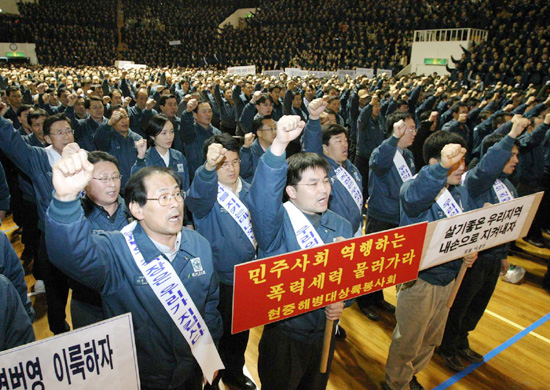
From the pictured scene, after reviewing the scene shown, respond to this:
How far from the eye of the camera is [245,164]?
10.9ft

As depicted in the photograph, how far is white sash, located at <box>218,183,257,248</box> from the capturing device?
2191 mm

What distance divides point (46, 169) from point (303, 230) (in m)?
2.22

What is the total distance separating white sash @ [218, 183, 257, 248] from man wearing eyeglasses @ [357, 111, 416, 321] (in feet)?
4.31

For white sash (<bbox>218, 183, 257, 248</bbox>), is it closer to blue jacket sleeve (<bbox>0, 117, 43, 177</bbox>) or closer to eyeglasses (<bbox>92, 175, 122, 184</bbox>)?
eyeglasses (<bbox>92, 175, 122, 184</bbox>)

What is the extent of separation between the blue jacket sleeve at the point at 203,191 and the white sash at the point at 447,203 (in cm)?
138

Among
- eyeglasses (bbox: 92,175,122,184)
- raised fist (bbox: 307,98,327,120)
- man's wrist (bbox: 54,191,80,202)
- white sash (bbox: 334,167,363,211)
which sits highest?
raised fist (bbox: 307,98,327,120)

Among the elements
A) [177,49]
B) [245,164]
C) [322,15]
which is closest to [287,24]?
[322,15]

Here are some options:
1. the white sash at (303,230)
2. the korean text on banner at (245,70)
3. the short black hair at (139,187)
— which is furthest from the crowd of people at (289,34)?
the short black hair at (139,187)

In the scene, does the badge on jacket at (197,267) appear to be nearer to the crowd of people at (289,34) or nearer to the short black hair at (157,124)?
the short black hair at (157,124)

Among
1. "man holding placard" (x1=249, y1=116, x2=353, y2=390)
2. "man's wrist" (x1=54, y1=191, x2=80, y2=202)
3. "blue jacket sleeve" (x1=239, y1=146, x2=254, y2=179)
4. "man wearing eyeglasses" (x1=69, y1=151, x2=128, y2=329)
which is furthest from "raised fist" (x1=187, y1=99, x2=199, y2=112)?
"man's wrist" (x1=54, y1=191, x2=80, y2=202)

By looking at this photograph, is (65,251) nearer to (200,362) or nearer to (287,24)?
(200,362)

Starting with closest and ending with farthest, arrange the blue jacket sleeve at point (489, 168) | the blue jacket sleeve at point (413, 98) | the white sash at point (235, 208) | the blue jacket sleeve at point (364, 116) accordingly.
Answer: the white sash at point (235, 208) < the blue jacket sleeve at point (489, 168) < the blue jacket sleeve at point (364, 116) < the blue jacket sleeve at point (413, 98)

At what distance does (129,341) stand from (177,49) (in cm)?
2568

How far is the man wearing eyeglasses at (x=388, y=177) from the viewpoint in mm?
2943
